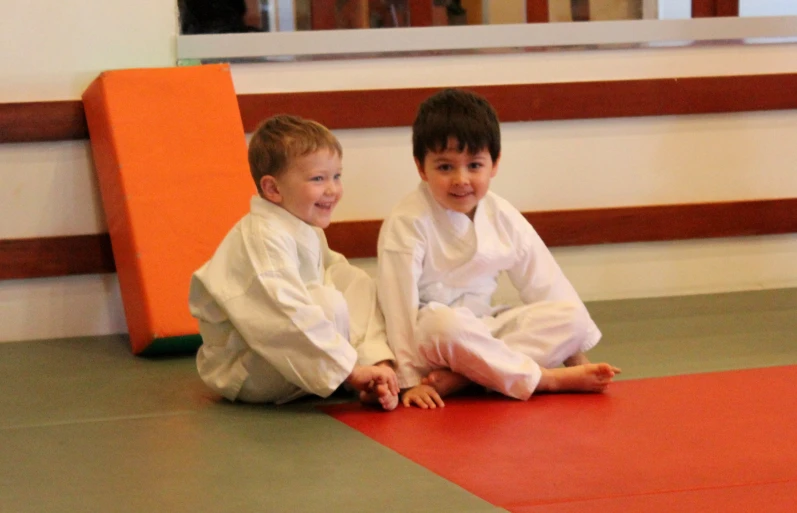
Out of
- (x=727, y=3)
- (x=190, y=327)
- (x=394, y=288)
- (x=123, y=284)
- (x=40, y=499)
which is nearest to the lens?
(x=40, y=499)

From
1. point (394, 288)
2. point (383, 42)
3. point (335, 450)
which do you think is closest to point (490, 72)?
point (383, 42)

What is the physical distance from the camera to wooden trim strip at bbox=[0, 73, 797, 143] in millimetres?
2902

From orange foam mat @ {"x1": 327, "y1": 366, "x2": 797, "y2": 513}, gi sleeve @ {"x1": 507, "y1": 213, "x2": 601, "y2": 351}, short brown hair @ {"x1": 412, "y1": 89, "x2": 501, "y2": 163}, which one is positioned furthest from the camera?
gi sleeve @ {"x1": 507, "y1": 213, "x2": 601, "y2": 351}

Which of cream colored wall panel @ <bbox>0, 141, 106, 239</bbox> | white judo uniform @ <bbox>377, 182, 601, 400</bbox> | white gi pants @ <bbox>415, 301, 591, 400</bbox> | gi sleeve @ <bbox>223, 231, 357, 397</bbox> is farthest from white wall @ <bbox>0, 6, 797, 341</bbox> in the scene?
gi sleeve @ <bbox>223, 231, 357, 397</bbox>

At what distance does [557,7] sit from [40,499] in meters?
2.63

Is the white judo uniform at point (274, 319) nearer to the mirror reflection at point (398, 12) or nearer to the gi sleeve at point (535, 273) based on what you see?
A: the gi sleeve at point (535, 273)

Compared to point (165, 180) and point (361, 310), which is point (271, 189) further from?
point (165, 180)

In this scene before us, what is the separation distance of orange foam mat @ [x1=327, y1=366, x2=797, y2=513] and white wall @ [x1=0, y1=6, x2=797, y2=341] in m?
1.21

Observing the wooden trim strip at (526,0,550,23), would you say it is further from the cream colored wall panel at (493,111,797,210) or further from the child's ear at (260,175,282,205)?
the child's ear at (260,175,282,205)

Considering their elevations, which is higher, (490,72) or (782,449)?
(490,72)

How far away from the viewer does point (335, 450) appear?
5.53ft

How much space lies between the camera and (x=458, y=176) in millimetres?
2158

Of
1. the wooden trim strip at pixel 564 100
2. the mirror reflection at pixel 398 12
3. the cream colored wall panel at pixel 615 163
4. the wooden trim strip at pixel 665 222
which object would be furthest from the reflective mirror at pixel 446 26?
the wooden trim strip at pixel 665 222

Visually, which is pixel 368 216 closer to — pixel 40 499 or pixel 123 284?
pixel 123 284
